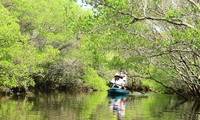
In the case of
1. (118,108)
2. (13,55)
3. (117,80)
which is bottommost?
(118,108)

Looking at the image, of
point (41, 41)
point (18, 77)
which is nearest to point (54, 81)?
point (41, 41)

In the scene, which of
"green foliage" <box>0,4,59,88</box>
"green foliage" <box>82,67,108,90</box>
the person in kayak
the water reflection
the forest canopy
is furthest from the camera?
the person in kayak

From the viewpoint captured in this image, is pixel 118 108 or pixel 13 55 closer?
pixel 118 108

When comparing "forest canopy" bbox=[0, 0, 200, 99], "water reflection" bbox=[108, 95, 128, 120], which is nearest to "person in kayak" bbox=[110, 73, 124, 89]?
"forest canopy" bbox=[0, 0, 200, 99]

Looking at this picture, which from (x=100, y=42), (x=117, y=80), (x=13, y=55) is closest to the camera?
(x=100, y=42)

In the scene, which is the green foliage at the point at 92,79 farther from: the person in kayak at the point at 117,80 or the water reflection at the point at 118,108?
the water reflection at the point at 118,108

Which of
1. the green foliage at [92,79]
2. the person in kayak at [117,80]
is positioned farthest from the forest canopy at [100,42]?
the person in kayak at [117,80]

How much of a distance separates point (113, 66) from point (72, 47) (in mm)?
15807

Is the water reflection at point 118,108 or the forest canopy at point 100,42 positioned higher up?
the forest canopy at point 100,42

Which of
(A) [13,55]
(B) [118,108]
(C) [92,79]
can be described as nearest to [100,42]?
(B) [118,108]

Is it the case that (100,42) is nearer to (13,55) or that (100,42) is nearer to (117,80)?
(13,55)

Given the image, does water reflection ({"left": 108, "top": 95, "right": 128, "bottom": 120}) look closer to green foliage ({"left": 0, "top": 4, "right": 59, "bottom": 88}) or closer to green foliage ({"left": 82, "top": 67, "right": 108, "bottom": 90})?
green foliage ({"left": 0, "top": 4, "right": 59, "bottom": 88})

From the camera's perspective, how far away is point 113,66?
2756cm

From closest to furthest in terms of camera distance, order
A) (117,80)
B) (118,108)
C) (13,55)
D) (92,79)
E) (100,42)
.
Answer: (100,42)
(118,108)
(13,55)
(92,79)
(117,80)
